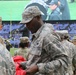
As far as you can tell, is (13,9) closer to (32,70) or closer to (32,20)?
(32,20)

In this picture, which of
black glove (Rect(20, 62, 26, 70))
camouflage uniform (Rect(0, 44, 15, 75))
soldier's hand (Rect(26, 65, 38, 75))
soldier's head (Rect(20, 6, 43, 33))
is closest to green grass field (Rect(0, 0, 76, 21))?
black glove (Rect(20, 62, 26, 70))

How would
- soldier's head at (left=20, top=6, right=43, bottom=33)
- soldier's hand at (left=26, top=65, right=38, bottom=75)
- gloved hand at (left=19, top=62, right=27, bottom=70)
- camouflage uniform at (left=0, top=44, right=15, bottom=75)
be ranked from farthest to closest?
gloved hand at (left=19, top=62, right=27, bottom=70), soldier's head at (left=20, top=6, right=43, bottom=33), soldier's hand at (left=26, top=65, right=38, bottom=75), camouflage uniform at (left=0, top=44, right=15, bottom=75)

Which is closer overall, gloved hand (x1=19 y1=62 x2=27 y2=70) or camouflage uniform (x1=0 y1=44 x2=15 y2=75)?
camouflage uniform (x1=0 y1=44 x2=15 y2=75)

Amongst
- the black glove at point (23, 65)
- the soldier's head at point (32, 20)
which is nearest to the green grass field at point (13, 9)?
the black glove at point (23, 65)

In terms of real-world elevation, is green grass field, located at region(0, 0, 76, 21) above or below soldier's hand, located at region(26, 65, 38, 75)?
Result: below

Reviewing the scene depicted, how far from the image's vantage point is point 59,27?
16.0 metres

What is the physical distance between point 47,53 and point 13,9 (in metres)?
14.1

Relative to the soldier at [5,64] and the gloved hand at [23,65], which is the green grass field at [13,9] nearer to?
the gloved hand at [23,65]

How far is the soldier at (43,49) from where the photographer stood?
3328 millimetres

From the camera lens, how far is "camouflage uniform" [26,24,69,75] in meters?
3.33

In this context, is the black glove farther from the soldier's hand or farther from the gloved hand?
the soldier's hand

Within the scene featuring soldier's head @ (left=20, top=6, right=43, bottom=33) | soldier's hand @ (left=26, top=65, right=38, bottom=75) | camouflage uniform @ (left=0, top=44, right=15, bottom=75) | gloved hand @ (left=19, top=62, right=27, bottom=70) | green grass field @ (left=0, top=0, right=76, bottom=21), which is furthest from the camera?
green grass field @ (left=0, top=0, right=76, bottom=21)

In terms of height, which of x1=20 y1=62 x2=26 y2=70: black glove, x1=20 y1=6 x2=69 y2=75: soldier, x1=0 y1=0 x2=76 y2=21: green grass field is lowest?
x1=0 y1=0 x2=76 y2=21: green grass field

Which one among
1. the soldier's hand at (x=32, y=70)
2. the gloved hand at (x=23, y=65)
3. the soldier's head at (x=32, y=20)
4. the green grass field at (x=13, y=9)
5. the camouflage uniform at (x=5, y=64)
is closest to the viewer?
the camouflage uniform at (x=5, y=64)
